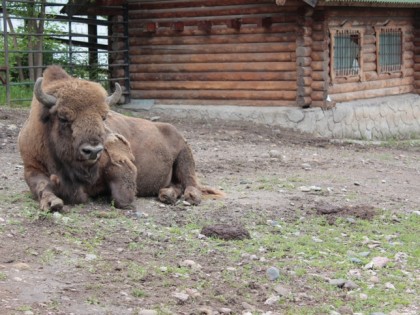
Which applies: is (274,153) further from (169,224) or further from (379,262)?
(379,262)

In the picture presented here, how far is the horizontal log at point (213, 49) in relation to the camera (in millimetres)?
17234

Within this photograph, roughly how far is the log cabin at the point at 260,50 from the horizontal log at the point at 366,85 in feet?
0.08

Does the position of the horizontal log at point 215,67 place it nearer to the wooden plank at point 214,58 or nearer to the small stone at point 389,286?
A: the wooden plank at point 214,58

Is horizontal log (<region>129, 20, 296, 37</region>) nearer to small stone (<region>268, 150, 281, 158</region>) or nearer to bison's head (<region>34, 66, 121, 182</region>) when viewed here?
small stone (<region>268, 150, 281, 158</region>)

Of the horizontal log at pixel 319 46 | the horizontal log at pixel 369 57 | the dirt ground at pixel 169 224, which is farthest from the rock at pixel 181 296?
the horizontal log at pixel 369 57

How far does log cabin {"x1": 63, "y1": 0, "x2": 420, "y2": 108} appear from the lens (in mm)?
17062

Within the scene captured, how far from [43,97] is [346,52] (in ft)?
37.8

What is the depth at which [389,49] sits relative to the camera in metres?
20.5

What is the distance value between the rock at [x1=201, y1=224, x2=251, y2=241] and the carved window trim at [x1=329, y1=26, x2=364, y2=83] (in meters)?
10.5

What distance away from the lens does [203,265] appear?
6609 mm

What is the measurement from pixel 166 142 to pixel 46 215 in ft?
8.06

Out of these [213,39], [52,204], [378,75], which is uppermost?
[213,39]

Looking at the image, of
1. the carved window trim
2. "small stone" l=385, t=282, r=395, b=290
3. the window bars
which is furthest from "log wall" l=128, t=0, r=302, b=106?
"small stone" l=385, t=282, r=395, b=290

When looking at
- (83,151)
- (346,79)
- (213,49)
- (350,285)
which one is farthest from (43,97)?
(346,79)
